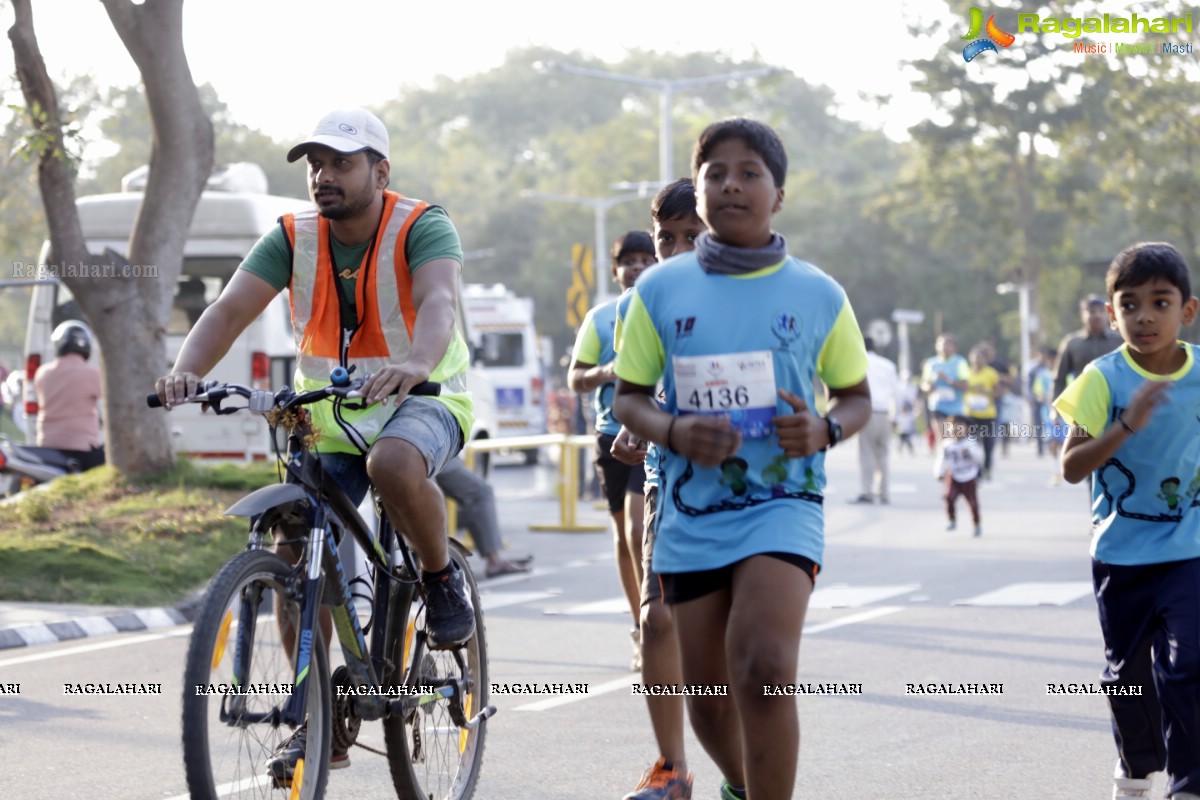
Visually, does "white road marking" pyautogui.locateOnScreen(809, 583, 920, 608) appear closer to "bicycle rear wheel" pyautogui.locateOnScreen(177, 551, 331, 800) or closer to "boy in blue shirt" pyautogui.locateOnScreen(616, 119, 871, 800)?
"bicycle rear wheel" pyautogui.locateOnScreen(177, 551, 331, 800)

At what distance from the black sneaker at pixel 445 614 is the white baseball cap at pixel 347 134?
120 cm

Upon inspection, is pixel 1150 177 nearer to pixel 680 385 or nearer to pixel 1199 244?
pixel 1199 244

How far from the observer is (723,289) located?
14.5 ft

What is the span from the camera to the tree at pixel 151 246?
1484cm

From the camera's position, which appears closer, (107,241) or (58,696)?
(58,696)

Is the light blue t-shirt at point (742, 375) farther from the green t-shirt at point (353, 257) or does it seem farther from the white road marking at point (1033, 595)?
the white road marking at point (1033, 595)

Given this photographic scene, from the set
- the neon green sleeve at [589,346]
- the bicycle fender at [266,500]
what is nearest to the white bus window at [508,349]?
the neon green sleeve at [589,346]

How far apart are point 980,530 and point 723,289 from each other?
13575 mm

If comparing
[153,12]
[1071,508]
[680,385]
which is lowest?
[1071,508]

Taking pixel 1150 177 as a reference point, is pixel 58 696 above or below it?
below

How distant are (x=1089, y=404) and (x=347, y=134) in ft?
7.06

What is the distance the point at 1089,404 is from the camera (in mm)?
5312

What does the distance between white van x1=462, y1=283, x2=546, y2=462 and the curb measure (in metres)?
23.1

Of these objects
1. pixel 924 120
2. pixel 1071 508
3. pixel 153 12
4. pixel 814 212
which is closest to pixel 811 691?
pixel 153 12
